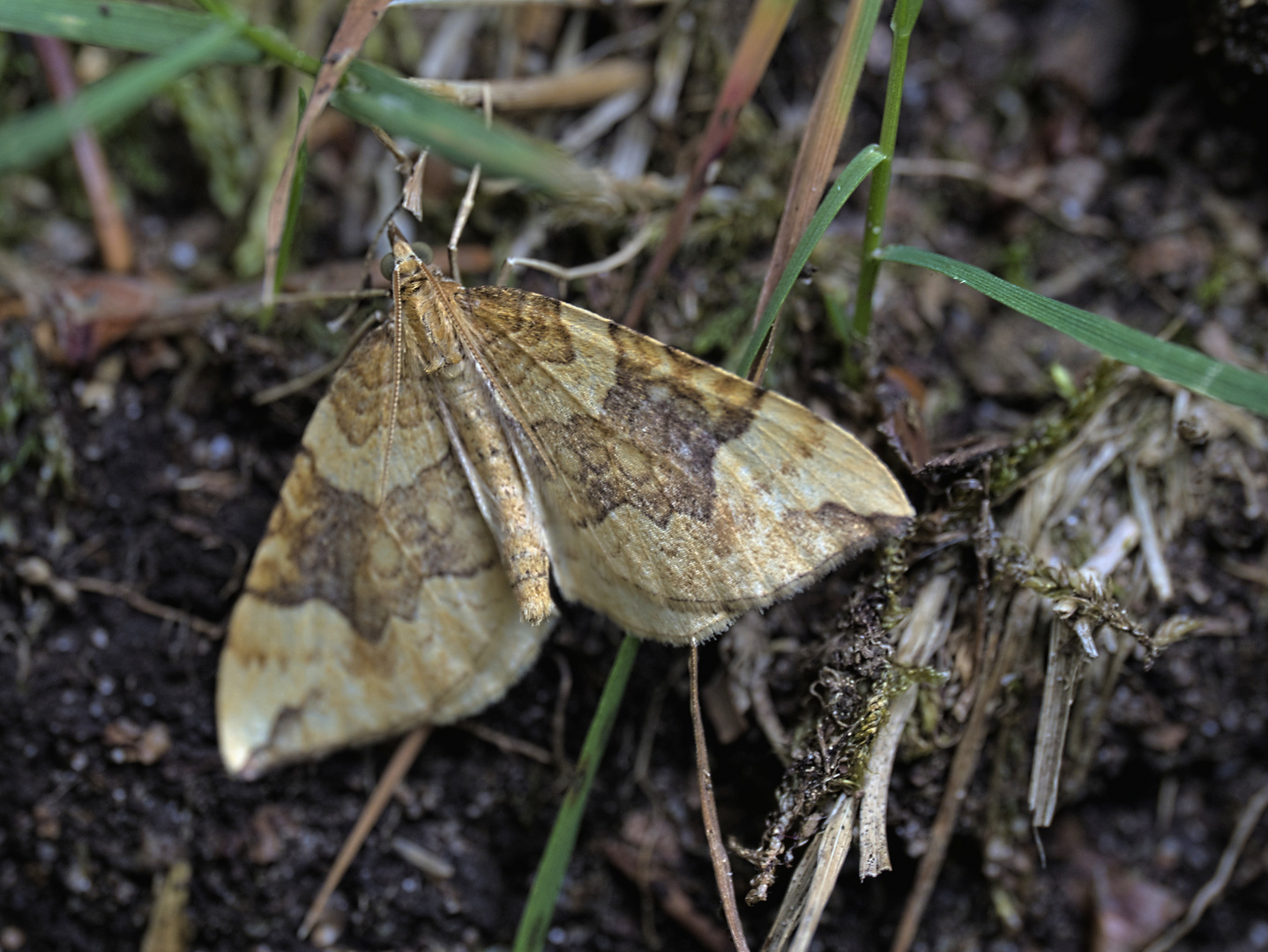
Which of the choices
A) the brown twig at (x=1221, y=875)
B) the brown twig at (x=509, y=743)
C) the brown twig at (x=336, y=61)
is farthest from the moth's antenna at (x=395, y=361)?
the brown twig at (x=1221, y=875)

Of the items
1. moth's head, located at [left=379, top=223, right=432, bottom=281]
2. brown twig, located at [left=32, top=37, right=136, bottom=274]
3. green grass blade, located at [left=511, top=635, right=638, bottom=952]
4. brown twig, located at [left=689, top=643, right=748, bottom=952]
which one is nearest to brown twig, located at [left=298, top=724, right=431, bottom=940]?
green grass blade, located at [left=511, top=635, right=638, bottom=952]

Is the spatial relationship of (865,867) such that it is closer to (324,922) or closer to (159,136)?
(324,922)

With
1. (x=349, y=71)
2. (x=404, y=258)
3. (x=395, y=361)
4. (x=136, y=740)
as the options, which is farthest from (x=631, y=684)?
(x=349, y=71)

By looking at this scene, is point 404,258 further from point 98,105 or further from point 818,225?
point 818,225

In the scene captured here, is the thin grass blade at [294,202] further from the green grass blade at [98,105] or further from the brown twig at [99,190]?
the brown twig at [99,190]

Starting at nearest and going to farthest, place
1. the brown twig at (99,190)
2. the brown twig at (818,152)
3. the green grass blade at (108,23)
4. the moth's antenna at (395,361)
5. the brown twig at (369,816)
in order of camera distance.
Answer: the green grass blade at (108,23) < the brown twig at (818,152) < the moth's antenna at (395,361) < the brown twig at (369,816) < the brown twig at (99,190)

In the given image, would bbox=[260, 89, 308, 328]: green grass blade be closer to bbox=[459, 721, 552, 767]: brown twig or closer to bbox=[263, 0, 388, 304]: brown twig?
bbox=[263, 0, 388, 304]: brown twig
